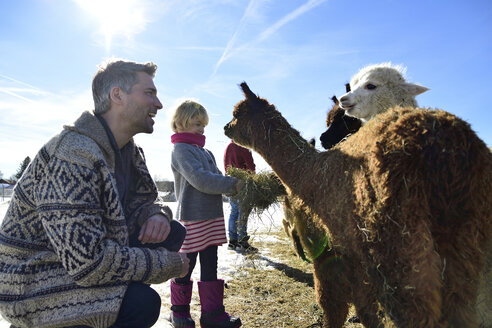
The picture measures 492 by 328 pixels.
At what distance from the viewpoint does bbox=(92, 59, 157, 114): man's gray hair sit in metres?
1.77

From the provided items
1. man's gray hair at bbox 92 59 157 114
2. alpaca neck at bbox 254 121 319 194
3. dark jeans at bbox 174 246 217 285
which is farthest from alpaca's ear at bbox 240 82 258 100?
dark jeans at bbox 174 246 217 285

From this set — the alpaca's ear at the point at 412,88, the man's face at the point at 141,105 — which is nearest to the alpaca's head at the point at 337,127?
the alpaca's ear at the point at 412,88

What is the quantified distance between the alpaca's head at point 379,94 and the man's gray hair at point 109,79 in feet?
6.98

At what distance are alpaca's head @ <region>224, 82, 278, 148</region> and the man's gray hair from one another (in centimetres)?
85

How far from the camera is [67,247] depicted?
128cm

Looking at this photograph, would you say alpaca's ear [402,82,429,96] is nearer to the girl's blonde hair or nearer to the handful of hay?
the handful of hay

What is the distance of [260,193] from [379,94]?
1.72 m

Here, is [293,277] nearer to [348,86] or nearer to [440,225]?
[348,86]

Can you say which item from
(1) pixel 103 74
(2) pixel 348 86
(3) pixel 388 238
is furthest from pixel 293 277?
(1) pixel 103 74

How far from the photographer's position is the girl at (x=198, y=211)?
2.57m

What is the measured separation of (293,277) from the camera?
3.96m

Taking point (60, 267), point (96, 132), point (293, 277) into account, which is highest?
point (96, 132)

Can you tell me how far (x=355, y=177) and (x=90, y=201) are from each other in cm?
134

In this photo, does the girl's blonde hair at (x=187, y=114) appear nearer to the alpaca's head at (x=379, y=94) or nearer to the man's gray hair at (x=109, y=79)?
the man's gray hair at (x=109, y=79)
